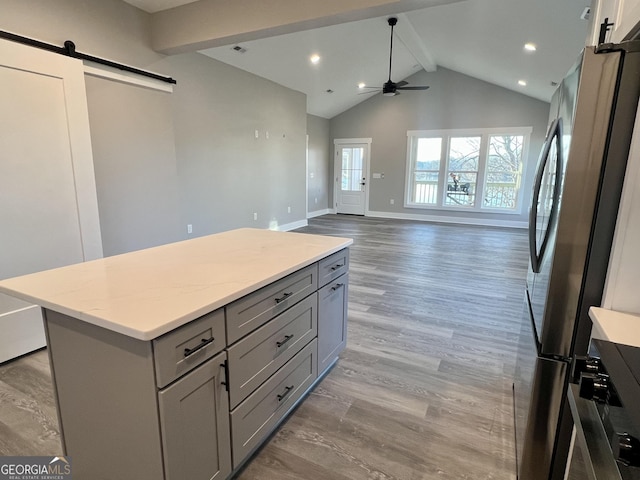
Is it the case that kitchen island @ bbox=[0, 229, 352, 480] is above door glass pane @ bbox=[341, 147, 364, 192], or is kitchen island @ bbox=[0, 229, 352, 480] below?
below

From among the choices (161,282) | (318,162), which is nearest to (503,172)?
(318,162)

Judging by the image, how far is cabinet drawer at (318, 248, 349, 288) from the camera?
193 cm

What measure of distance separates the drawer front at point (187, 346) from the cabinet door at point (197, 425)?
3 centimetres

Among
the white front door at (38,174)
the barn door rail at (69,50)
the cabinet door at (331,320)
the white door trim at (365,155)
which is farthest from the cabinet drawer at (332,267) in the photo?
the white door trim at (365,155)

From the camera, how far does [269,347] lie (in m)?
1.54

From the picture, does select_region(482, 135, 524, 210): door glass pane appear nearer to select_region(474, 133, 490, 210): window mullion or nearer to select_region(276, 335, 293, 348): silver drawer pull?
select_region(474, 133, 490, 210): window mullion

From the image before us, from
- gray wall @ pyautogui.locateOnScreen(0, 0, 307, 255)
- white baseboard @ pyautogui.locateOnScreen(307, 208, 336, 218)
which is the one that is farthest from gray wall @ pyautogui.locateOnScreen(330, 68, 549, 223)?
gray wall @ pyautogui.locateOnScreen(0, 0, 307, 255)

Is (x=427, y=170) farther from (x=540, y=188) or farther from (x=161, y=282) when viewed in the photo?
(x=161, y=282)

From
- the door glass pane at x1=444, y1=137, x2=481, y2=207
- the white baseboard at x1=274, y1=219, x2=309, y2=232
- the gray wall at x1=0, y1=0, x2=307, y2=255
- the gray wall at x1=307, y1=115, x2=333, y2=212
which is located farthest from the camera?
the gray wall at x1=307, y1=115, x2=333, y2=212

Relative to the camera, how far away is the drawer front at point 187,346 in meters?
1.03

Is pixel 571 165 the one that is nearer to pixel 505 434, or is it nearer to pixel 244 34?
pixel 505 434

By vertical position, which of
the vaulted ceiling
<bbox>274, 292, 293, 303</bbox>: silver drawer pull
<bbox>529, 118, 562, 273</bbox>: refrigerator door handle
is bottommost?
<bbox>274, 292, 293, 303</bbox>: silver drawer pull

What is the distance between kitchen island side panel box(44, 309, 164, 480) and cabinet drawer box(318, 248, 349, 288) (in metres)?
1.04

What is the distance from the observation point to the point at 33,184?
2.35 m
